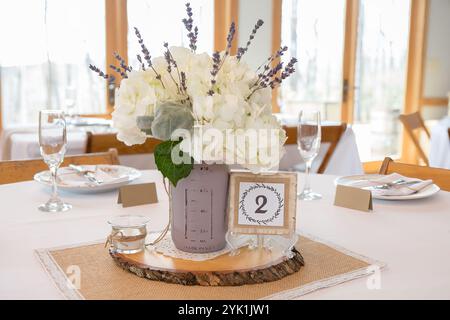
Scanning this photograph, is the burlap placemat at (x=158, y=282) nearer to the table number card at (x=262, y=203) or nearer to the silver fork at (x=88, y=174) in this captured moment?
the table number card at (x=262, y=203)

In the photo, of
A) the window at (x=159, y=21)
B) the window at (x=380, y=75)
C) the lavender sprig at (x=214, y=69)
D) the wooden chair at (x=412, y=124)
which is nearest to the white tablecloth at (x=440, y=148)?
the wooden chair at (x=412, y=124)

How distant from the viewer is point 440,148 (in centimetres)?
390

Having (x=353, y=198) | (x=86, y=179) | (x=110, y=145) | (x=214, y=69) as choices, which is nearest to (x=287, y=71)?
(x=214, y=69)

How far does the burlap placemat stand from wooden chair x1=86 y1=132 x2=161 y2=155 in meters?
1.32

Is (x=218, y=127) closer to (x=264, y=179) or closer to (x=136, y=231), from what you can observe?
(x=264, y=179)

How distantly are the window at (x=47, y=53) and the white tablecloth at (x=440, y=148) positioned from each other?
2.96 meters

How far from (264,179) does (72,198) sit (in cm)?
74

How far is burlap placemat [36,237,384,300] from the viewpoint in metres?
0.81

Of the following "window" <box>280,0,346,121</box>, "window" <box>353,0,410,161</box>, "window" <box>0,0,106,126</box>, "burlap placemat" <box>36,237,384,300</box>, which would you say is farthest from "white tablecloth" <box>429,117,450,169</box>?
"burlap placemat" <box>36,237,384,300</box>

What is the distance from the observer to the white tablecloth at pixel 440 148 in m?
3.78

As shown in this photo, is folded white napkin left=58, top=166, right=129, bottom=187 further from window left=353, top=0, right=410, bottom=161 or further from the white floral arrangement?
window left=353, top=0, right=410, bottom=161

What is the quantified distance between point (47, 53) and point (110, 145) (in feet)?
8.80

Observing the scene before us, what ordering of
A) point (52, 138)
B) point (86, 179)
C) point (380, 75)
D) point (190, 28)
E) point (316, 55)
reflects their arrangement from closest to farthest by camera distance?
point (190, 28)
point (52, 138)
point (86, 179)
point (316, 55)
point (380, 75)

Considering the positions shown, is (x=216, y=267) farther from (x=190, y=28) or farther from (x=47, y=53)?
(x=47, y=53)
